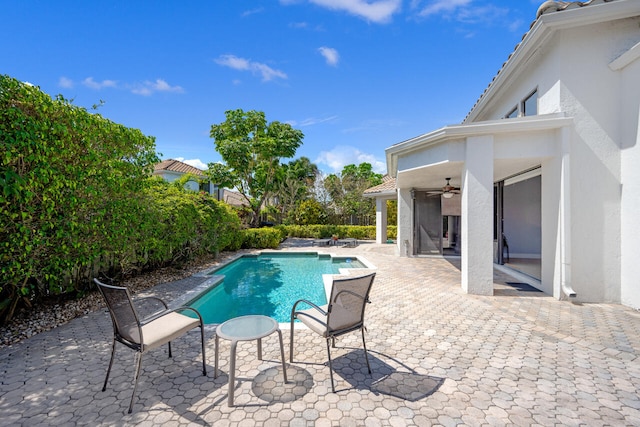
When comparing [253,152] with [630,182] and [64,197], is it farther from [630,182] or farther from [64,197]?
[630,182]

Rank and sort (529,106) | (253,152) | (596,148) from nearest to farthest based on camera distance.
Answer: (596,148) < (529,106) < (253,152)

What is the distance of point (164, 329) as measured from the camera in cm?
406

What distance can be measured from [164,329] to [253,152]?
2199 cm

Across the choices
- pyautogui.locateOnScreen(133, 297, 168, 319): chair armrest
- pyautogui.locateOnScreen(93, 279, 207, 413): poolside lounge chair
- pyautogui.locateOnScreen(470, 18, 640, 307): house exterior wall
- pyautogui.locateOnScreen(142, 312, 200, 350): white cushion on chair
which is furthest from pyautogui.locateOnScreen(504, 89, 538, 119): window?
pyautogui.locateOnScreen(133, 297, 168, 319): chair armrest

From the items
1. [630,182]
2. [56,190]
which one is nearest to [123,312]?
[56,190]

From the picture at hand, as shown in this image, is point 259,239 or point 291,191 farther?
point 291,191

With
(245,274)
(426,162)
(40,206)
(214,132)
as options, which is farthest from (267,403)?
(214,132)

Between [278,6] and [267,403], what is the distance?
44.7 ft

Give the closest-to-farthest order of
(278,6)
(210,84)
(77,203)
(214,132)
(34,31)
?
(77,203) → (34,31) → (278,6) → (210,84) → (214,132)

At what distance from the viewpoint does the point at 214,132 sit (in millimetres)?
25578

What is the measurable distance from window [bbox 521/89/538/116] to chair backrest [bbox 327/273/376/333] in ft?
30.2

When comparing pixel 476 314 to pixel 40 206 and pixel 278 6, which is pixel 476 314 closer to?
pixel 40 206

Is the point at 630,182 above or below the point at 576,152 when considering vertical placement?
below

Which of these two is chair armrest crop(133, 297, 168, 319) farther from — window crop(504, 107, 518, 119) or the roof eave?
window crop(504, 107, 518, 119)
